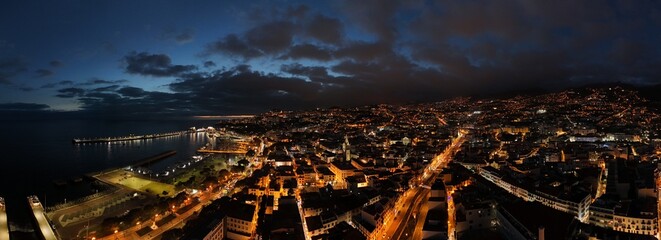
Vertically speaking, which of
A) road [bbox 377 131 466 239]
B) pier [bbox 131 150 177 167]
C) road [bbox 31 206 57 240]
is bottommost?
road [bbox 31 206 57 240]

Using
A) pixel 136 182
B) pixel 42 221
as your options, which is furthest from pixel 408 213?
pixel 136 182

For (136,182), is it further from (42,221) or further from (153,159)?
(153,159)

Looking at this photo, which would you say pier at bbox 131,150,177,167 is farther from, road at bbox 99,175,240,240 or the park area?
road at bbox 99,175,240,240

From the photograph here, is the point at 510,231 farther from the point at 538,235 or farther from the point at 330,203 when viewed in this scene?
the point at 330,203

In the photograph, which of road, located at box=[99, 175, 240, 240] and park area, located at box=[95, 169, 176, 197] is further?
park area, located at box=[95, 169, 176, 197]

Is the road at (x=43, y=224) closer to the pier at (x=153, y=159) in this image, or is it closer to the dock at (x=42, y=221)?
the dock at (x=42, y=221)

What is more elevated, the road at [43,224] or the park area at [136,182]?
the park area at [136,182]

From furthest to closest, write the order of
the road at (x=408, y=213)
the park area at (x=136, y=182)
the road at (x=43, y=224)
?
the park area at (x=136, y=182)
the road at (x=43, y=224)
the road at (x=408, y=213)

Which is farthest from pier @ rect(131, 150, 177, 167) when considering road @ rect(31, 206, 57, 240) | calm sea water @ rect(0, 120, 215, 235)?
road @ rect(31, 206, 57, 240)

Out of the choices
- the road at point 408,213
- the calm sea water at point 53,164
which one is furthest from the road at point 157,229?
the road at point 408,213

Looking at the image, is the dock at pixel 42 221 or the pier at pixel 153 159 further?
the pier at pixel 153 159
